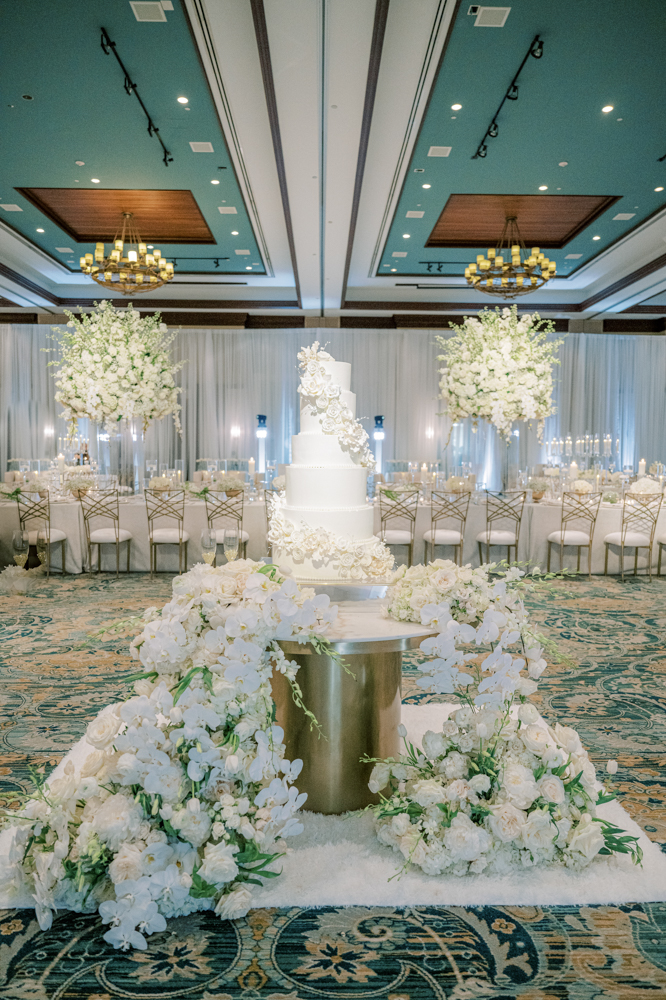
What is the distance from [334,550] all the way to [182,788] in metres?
1.31

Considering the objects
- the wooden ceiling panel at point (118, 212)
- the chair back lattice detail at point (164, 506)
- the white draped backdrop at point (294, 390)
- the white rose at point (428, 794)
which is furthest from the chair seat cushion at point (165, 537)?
the white draped backdrop at point (294, 390)

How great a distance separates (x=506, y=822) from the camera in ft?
8.11

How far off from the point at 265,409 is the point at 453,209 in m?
6.87

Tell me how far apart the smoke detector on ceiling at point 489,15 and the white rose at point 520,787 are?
193 inches

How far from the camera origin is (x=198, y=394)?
1457cm

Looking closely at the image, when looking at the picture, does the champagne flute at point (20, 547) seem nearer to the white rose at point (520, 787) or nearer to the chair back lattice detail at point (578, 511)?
the chair back lattice detail at point (578, 511)

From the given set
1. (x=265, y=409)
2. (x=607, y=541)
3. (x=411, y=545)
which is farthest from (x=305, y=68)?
(x=265, y=409)

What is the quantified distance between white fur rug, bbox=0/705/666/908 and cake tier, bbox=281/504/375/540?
1.28 metres

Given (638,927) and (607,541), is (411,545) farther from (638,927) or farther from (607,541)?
(638,927)

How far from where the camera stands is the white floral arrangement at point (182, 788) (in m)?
2.18

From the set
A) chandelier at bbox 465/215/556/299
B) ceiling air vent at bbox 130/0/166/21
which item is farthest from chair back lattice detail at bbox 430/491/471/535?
ceiling air vent at bbox 130/0/166/21

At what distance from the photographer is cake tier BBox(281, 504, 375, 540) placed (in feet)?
10.9

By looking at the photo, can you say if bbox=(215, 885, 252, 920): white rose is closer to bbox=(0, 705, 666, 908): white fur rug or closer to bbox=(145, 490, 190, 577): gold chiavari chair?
bbox=(0, 705, 666, 908): white fur rug

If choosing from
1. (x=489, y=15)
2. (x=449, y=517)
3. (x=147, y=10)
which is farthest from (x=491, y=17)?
(x=449, y=517)
